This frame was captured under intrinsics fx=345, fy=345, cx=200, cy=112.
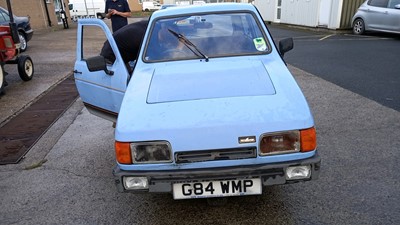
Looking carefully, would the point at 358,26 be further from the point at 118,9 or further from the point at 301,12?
the point at 118,9

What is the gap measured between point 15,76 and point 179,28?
692 centimetres

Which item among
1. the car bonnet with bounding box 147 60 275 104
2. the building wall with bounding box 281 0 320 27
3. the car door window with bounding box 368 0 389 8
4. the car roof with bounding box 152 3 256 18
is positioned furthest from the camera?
the building wall with bounding box 281 0 320 27

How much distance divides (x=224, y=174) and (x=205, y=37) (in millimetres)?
1719

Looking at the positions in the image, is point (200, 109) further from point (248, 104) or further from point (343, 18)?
point (343, 18)

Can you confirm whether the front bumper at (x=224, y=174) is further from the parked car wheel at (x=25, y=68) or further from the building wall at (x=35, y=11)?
the building wall at (x=35, y=11)

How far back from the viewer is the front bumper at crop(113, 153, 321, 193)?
8.00 feet

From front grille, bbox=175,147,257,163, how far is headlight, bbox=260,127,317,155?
10 centimetres

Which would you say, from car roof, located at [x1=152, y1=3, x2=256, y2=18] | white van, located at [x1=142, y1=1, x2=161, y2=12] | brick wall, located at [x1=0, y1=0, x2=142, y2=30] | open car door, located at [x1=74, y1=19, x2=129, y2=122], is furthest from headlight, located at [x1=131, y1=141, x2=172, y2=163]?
white van, located at [x1=142, y1=1, x2=161, y2=12]

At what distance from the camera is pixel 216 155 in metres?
2.45

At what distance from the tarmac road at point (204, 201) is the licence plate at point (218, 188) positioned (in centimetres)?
46

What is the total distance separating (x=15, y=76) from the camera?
8922 mm

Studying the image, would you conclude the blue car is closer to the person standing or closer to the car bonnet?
the car bonnet

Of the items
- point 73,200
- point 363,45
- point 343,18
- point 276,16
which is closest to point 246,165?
point 73,200

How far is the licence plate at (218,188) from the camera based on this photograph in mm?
2494
